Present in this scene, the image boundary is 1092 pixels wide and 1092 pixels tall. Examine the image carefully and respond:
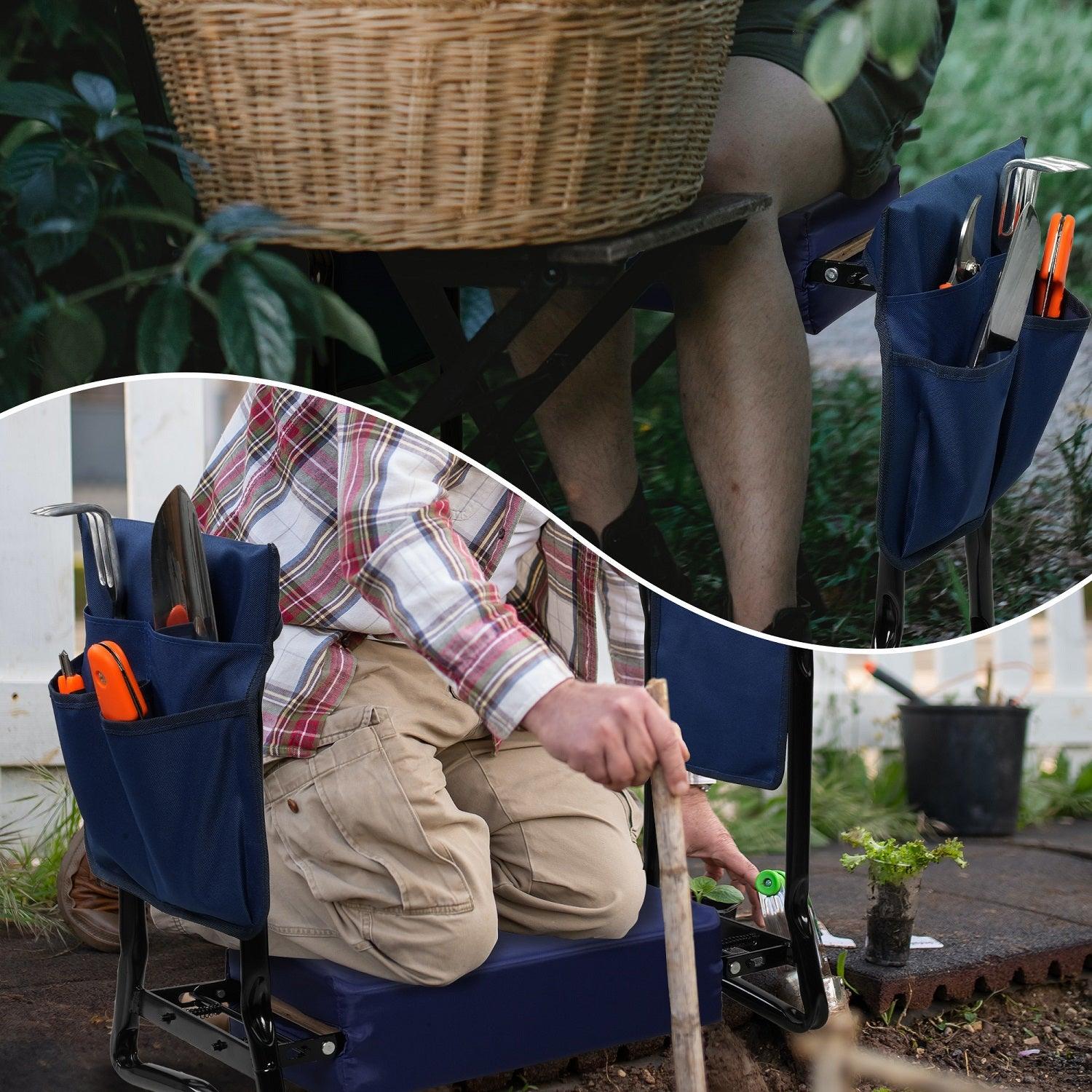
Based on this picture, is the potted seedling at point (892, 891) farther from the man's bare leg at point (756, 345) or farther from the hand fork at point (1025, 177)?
the hand fork at point (1025, 177)

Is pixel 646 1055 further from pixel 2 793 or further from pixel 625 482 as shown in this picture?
pixel 2 793

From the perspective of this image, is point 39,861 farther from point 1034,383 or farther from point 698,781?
point 1034,383

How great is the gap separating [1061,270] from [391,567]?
63cm

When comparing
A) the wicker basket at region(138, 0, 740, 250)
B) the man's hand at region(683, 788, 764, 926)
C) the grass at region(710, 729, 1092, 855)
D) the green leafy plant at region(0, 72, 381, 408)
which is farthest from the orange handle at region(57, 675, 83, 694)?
the grass at region(710, 729, 1092, 855)

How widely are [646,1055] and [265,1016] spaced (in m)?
0.66

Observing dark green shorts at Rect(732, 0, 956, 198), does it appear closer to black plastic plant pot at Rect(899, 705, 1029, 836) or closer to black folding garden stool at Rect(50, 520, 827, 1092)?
black folding garden stool at Rect(50, 520, 827, 1092)

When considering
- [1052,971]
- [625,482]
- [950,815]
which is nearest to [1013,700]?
[950,815]

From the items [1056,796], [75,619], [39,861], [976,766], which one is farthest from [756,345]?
[1056,796]

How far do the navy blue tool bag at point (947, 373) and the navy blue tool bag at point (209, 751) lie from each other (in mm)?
547

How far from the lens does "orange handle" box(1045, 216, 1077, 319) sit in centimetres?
114

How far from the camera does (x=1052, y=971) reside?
1.99 meters

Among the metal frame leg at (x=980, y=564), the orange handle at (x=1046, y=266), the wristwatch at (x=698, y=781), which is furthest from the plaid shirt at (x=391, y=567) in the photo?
the orange handle at (x=1046, y=266)

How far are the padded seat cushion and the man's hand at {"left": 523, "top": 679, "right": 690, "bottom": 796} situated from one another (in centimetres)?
42

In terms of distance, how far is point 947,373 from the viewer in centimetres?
116
